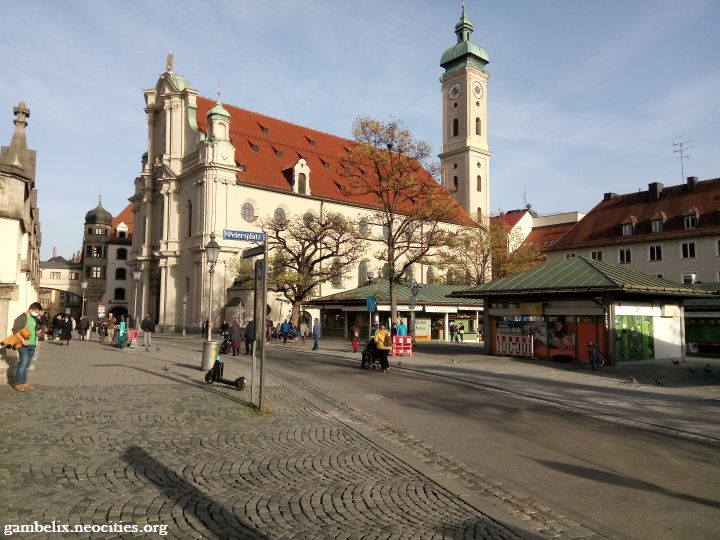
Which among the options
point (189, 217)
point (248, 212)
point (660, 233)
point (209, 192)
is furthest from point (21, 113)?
point (660, 233)

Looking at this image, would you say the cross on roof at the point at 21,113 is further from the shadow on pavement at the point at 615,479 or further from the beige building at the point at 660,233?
the beige building at the point at 660,233

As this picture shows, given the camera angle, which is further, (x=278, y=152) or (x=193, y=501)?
(x=278, y=152)

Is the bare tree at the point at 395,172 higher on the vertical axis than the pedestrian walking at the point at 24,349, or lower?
higher

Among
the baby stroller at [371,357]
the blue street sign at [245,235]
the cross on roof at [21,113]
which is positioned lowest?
the baby stroller at [371,357]

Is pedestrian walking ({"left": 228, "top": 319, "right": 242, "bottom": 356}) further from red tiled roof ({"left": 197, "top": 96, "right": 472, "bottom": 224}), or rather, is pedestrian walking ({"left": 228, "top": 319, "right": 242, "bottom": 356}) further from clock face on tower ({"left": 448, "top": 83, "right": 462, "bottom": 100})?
clock face on tower ({"left": 448, "top": 83, "right": 462, "bottom": 100})

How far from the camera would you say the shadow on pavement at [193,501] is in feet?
16.3

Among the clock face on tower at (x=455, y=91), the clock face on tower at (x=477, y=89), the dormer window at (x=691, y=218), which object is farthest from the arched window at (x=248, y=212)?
the dormer window at (x=691, y=218)

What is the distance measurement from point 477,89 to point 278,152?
3136cm

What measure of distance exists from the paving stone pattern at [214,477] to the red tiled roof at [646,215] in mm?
52190

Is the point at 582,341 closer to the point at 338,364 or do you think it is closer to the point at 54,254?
the point at 338,364

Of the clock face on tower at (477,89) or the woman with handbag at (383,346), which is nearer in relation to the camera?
the woman with handbag at (383,346)

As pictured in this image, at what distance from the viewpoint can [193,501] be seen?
5676mm

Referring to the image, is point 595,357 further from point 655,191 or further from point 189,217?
point 189,217

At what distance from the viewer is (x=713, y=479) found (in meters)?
7.04
